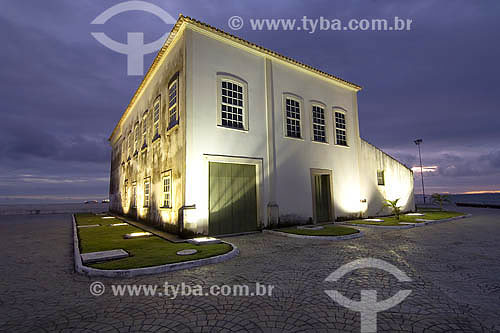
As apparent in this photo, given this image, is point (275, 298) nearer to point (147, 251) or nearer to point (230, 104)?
point (147, 251)

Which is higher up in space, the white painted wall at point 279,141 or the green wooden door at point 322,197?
the white painted wall at point 279,141

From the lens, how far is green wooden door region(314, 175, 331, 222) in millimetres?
13898

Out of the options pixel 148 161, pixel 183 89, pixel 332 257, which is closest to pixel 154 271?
pixel 332 257

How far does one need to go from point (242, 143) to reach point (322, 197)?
595 centimetres

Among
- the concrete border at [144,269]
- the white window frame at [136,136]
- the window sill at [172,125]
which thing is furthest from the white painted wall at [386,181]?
the white window frame at [136,136]

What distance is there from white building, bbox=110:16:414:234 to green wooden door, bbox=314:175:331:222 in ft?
0.19

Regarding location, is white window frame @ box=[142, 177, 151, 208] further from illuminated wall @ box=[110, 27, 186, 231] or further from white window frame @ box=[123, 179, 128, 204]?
white window frame @ box=[123, 179, 128, 204]

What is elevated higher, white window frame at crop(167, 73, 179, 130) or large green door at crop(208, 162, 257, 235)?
white window frame at crop(167, 73, 179, 130)

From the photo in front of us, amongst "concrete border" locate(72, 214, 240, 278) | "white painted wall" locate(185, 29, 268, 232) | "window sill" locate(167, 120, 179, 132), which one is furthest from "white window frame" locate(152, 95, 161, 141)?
"concrete border" locate(72, 214, 240, 278)

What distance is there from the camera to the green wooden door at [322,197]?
45.6ft

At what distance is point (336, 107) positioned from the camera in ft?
52.2

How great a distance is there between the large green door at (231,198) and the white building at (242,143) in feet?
0.14

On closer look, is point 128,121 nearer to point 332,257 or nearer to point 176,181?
point 176,181

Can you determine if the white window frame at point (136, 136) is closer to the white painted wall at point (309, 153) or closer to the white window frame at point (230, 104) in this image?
the white window frame at point (230, 104)
